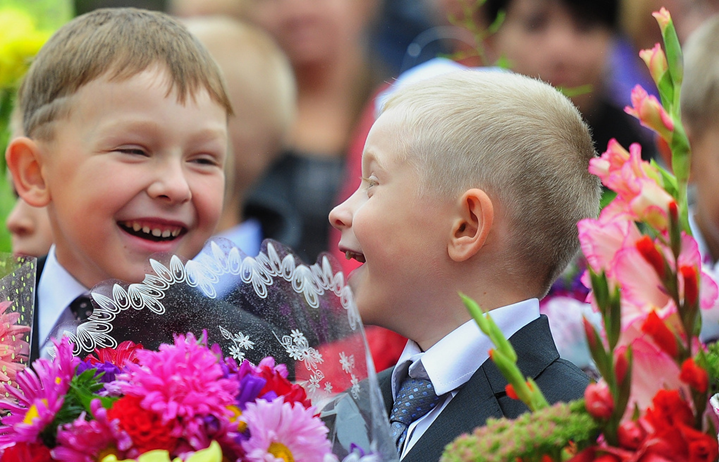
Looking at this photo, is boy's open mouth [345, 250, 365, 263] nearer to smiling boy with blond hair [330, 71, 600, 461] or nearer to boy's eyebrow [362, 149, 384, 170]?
smiling boy with blond hair [330, 71, 600, 461]

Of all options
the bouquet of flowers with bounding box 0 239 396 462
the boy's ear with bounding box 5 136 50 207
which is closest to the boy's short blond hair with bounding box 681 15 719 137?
the bouquet of flowers with bounding box 0 239 396 462

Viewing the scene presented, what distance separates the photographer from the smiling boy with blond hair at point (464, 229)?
1.63 meters

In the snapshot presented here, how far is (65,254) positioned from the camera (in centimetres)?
209

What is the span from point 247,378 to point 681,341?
1.98ft

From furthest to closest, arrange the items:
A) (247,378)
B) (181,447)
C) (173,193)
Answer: (173,193) < (247,378) < (181,447)

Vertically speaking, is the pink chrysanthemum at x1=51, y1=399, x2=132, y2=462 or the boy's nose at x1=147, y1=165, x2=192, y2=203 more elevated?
the pink chrysanthemum at x1=51, y1=399, x2=132, y2=462

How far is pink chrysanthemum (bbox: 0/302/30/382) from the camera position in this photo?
1.37 meters

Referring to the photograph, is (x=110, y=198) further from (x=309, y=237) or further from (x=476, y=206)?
A: (x=309, y=237)

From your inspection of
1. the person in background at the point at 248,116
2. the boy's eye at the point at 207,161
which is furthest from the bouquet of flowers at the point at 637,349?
the person in background at the point at 248,116

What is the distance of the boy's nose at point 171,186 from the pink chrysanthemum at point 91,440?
2.81 ft

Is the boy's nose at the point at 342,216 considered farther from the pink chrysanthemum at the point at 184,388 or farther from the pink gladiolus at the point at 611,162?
the pink gladiolus at the point at 611,162

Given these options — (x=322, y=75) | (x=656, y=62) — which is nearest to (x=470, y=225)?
(x=656, y=62)

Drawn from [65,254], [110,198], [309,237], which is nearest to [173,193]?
[110,198]

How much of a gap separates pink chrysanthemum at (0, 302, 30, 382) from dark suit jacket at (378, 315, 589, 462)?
72cm
